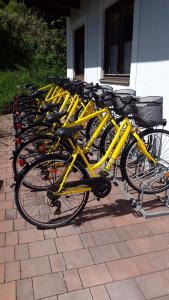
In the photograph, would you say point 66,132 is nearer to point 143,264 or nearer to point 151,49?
point 143,264

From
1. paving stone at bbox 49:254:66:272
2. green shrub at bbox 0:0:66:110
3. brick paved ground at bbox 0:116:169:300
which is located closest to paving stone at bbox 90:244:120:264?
brick paved ground at bbox 0:116:169:300

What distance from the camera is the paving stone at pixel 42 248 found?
8.36 feet

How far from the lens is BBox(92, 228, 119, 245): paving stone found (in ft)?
8.91

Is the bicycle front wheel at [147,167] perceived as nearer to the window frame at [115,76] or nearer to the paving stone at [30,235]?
the paving stone at [30,235]

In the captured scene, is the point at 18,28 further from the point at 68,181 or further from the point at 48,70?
the point at 68,181

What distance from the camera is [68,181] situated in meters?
2.85

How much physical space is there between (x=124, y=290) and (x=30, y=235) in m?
1.04

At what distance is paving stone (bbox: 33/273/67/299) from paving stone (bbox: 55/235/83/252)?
0.32 m

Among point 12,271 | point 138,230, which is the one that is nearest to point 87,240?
point 138,230

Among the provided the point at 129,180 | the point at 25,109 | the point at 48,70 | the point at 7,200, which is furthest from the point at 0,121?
the point at 48,70

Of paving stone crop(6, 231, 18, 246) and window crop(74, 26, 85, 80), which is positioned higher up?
window crop(74, 26, 85, 80)

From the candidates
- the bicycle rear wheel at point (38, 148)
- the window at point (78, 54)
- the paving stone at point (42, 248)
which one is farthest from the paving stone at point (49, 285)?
the window at point (78, 54)

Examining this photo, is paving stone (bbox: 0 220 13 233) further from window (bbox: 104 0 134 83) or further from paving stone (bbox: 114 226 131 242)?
window (bbox: 104 0 134 83)

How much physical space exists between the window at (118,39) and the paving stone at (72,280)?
357 cm
